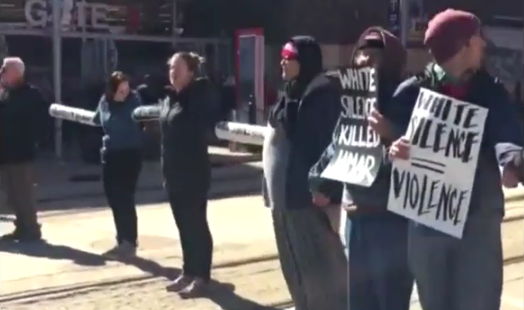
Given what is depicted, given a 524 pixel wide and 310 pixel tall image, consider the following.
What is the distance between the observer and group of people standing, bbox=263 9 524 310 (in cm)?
384

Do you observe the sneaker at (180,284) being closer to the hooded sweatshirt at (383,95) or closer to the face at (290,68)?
the face at (290,68)

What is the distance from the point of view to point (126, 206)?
28.2 ft

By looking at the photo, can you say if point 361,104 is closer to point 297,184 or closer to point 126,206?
point 297,184

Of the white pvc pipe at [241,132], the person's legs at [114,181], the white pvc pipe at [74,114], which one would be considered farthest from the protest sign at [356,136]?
the white pvc pipe at [74,114]

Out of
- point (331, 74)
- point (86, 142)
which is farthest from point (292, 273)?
point (86, 142)

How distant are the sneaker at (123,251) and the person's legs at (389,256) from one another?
445 centimetres

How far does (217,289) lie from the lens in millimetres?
7328

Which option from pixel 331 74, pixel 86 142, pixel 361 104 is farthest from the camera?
pixel 86 142

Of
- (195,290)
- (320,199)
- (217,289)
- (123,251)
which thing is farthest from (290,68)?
(123,251)

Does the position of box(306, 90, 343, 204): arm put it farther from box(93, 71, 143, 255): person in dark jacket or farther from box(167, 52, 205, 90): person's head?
box(93, 71, 143, 255): person in dark jacket

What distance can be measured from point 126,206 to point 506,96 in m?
5.27

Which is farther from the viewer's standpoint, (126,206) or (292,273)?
(126,206)

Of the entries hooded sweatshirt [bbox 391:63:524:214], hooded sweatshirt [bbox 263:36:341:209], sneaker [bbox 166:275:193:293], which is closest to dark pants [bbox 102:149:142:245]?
sneaker [bbox 166:275:193:293]

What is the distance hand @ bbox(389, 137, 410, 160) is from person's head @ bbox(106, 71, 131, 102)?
476cm
